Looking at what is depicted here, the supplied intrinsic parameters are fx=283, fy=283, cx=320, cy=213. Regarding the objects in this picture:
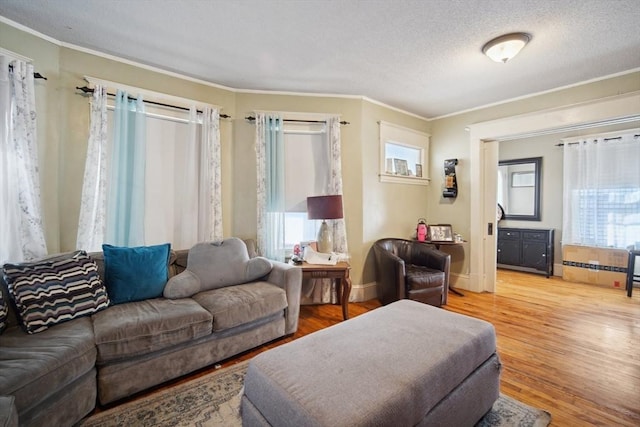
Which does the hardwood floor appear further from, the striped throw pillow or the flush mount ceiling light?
the flush mount ceiling light

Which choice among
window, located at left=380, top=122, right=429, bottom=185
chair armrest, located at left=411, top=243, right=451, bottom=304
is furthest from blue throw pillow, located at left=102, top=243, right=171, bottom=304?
chair armrest, located at left=411, top=243, right=451, bottom=304

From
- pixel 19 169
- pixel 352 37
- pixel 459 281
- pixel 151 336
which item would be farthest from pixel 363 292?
pixel 19 169

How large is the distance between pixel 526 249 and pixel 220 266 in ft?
17.7

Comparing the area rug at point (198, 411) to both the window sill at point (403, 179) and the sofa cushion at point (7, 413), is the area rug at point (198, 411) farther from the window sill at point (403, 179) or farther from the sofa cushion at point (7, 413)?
the window sill at point (403, 179)

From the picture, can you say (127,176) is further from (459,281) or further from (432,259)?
(459,281)

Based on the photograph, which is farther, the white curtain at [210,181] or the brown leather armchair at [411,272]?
the brown leather armchair at [411,272]

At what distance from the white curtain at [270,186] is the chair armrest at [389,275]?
4.05 feet

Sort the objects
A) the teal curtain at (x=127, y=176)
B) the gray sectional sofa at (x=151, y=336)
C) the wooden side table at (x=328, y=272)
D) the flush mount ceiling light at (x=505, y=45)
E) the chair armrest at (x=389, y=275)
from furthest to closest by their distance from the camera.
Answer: the chair armrest at (x=389, y=275) → the wooden side table at (x=328, y=272) → the teal curtain at (x=127, y=176) → the flush mount ceiling light at (x=505, y=45) → the gray sectional sofa at (x=151, y=336)

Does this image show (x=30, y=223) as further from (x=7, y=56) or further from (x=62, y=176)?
(x=7, y=56)

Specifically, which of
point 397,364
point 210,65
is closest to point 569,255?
point 397,364

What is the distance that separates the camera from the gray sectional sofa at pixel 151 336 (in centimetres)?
140

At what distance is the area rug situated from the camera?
163cm

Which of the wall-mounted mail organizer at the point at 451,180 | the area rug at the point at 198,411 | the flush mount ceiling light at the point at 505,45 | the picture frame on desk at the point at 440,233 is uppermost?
the flush mount ceiling light at the point at 505,45

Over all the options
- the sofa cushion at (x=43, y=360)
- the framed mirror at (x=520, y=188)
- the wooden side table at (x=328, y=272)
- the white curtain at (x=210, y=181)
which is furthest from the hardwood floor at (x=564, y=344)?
the framed mirror at (x=520, y=188)
